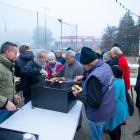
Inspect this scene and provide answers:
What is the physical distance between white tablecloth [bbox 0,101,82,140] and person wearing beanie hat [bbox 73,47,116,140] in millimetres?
266

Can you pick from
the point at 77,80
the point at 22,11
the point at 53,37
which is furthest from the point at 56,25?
the point at 77,80

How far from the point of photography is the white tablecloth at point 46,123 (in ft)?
3.79

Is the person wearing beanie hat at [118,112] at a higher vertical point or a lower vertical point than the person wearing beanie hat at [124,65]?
lower

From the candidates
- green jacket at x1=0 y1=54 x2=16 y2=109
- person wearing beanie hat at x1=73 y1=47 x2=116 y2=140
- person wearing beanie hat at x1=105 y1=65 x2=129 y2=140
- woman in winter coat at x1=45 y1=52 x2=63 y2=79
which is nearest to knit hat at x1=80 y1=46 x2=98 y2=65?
person wearing beanie hat at x1=73 y1=47 x2=116 y2=140

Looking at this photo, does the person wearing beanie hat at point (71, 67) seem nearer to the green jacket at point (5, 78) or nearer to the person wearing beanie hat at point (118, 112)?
the person wearing beanie hat at point (118, 112)

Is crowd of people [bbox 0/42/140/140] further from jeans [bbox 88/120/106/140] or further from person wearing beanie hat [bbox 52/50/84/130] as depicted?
person wearing beanie hat [bbox 52/50/84/130]

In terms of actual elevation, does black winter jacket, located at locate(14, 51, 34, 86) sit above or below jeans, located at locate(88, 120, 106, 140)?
above

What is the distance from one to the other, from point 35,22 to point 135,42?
19.4 m

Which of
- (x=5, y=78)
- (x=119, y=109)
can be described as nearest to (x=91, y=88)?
(x=119, y=109)

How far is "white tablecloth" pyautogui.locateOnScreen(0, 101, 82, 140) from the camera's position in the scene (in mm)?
1154

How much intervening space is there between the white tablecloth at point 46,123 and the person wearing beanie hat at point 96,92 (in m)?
0.27

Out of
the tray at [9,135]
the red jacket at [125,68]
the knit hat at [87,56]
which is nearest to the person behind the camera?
the tray at [9,135]

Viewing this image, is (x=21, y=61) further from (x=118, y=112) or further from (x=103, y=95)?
(x=118, y=112)

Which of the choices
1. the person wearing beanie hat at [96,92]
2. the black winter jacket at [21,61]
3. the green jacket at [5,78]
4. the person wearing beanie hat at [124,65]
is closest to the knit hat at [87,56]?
the person wearing beanie hat at [96,92]
